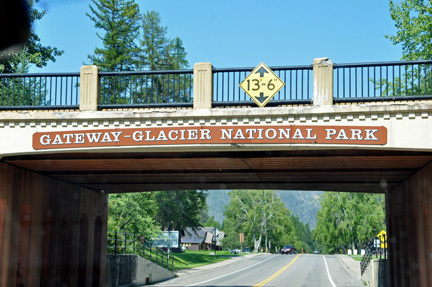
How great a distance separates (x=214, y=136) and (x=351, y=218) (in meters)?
84.9

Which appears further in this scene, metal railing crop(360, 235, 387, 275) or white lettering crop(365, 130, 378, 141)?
metal railing crop(360, 235, 387, 275)

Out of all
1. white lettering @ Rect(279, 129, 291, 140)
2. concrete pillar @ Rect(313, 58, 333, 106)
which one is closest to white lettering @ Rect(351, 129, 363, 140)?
concrete pillar @ Rect(313, 58, 333, 106)

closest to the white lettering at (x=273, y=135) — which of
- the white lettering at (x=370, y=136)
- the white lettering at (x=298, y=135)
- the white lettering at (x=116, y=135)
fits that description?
the white lettering at (x=298, y=135)

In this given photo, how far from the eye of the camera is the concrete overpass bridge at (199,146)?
13812 mm

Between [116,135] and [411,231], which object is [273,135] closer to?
[116,135]

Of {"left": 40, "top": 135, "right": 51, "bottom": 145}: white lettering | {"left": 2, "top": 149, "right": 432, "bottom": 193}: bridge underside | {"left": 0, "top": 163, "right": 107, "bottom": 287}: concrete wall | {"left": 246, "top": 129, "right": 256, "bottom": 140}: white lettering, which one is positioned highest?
{"left": 246, "top": 129, "right": 256, "bottom": 140}: white lettering

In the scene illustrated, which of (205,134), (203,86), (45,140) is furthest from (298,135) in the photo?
(45,140)

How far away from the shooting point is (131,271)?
29.3 m

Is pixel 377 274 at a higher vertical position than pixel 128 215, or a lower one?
lower

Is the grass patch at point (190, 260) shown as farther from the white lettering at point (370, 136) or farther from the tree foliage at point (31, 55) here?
the white lettering at point (370, 136)

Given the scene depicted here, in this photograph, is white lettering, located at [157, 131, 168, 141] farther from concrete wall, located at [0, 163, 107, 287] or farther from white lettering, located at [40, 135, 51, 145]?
concrete wall, located at [0, 163, 107, 287]

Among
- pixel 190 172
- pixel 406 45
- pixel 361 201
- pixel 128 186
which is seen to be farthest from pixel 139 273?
pixel 361 201

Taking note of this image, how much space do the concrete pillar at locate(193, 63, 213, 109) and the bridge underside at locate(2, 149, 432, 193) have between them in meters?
1.96

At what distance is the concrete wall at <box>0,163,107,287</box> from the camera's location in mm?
16344
